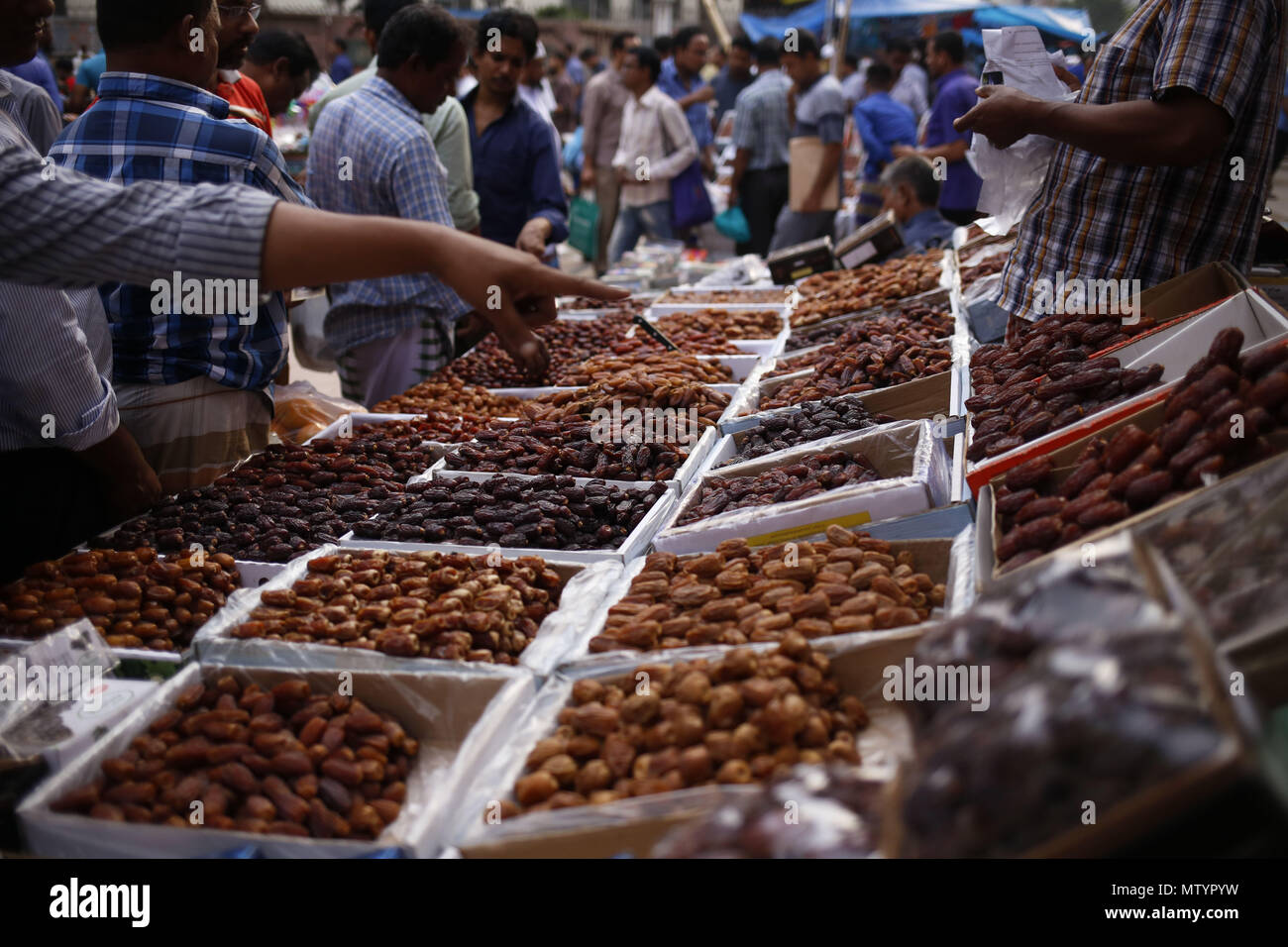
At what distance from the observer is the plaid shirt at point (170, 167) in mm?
2596

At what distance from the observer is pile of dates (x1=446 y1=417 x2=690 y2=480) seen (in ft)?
9.43

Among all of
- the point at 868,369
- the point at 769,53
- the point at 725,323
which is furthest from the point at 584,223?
the point at 868,369

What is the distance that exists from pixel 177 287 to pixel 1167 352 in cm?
264

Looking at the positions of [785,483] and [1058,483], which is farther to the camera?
[785,483]

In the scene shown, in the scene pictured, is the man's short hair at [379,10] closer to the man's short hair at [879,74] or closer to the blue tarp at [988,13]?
the man's short hair at [879,74]

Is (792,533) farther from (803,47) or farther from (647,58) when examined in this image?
(647,58)

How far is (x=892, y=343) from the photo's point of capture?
11.3ft

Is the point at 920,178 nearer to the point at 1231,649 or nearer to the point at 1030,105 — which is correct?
the point at 1030,105

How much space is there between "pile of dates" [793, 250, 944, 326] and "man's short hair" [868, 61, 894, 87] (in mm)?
4711

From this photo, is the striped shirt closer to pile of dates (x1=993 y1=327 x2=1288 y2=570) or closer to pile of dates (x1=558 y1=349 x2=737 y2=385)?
pile of dates (x1=993 y1=327 x2=1288 y2=570)

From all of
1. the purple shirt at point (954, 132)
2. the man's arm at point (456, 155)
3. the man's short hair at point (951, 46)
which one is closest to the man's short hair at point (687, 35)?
the man's short hair at point (951, 46)

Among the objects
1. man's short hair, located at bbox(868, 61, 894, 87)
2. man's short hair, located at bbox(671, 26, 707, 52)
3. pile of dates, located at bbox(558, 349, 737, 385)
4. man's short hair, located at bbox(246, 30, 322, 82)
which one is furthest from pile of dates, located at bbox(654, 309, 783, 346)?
man's short hair, located at bbox(671, 26, 707, 52)

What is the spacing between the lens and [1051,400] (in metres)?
2.39

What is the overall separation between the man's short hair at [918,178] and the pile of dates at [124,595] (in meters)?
5.49
